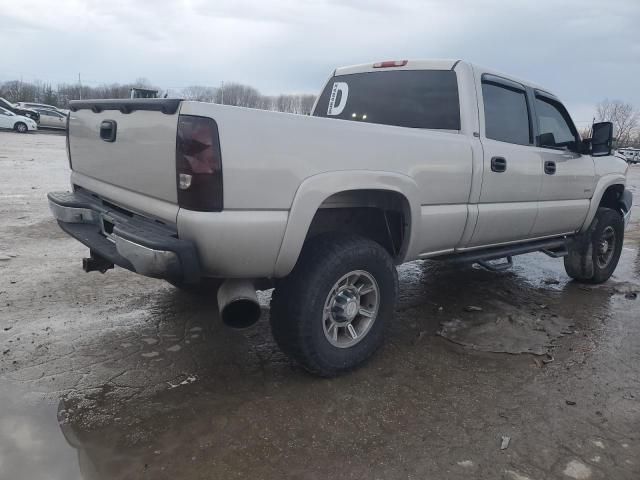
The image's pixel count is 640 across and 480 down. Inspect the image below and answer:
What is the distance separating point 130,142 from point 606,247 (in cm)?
512

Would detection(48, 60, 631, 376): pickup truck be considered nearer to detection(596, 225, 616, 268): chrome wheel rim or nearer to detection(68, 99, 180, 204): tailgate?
detection(68, 99, 180, 204): tailgate

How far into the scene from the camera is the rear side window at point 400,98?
12.4 feet

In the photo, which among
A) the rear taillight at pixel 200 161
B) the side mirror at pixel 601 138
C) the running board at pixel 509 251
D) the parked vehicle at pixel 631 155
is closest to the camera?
the rear taillight at pixel 200 161

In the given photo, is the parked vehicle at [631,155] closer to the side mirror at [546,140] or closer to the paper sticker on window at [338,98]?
the side mirror at [546,140]

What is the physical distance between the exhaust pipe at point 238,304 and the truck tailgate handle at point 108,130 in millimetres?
1120

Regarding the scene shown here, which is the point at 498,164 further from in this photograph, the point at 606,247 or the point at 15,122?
the point at 15,122

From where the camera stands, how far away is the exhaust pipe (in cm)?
258

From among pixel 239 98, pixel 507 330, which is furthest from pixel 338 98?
pixel 239 98

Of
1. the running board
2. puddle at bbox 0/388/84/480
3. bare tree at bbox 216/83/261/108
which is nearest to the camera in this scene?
puddle at bbox 0/388/84/480

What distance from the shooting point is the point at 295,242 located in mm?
2666

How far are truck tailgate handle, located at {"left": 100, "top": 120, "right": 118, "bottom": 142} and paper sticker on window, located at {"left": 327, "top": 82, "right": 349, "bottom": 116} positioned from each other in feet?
7.01

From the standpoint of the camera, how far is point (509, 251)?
429 centimetres

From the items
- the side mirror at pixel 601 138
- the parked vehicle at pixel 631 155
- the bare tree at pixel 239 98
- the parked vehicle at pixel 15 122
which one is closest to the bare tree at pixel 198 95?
the bare tree at pixel 239 98

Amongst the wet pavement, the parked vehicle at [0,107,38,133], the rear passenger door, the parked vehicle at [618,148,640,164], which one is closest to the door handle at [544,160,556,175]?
the rear passenger door
